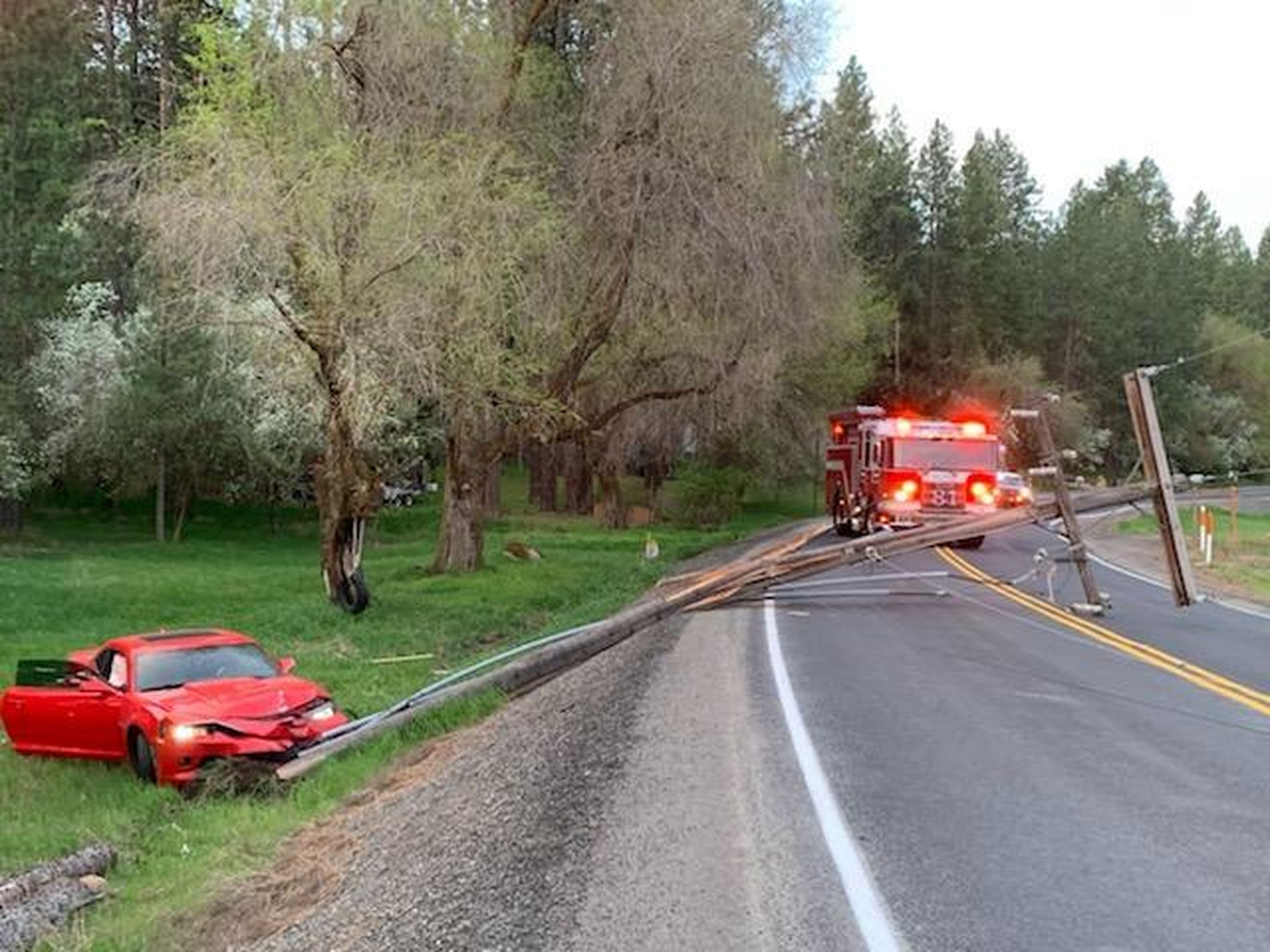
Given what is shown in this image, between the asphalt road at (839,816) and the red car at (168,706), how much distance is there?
1.97 m

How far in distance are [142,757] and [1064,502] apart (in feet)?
38.7

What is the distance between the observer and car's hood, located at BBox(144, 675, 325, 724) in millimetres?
11845

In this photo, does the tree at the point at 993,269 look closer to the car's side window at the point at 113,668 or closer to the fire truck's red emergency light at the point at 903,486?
the fire truck's red emergency light at the point at 903,486

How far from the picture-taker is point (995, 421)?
30.4 meters

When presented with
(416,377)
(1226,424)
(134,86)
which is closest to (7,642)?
(416,377)

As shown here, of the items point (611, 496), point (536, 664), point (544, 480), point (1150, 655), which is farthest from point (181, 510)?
point (1150, 655)

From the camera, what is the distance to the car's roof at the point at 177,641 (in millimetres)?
13211

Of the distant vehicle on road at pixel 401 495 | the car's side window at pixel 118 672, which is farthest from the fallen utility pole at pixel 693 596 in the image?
the distant vehicle on road at pixel 401 495

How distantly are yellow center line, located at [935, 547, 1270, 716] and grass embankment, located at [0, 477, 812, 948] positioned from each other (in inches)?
266

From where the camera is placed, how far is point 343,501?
21281 mm

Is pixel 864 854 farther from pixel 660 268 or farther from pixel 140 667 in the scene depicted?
pixel 660 268

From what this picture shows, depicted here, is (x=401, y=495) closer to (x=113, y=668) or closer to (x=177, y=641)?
(x=177, y=641)

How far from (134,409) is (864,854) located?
34.9 m

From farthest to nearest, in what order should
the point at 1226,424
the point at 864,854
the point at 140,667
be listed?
1. the point at 1226,424
2. the point at 140,667
3. the point at 864,854
